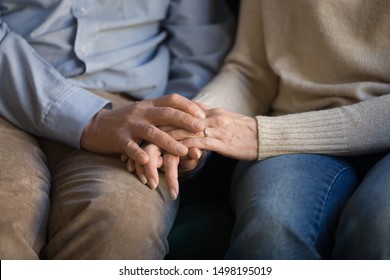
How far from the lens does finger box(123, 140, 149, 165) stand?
1.13 meters

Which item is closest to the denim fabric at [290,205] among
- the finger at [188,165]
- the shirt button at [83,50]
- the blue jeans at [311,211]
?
the blue jeans at [311,211]

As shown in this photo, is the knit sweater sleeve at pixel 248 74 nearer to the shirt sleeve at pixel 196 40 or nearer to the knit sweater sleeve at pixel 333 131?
the shirt sleeve at pixel 196 40

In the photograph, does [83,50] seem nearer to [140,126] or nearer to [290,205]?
[140,126]

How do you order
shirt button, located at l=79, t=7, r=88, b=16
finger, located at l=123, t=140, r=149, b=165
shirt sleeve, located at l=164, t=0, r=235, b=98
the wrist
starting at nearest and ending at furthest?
finger, located at l=123, t=140, r=149, b=165, the wrist, shirt button, located at l=79, t=7, r=88, b=16, shirt sleeve, located at l=164, t=0, r=235, b=98

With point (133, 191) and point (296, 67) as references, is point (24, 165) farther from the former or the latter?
point (296, 67)

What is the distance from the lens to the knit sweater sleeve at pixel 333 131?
1134mm

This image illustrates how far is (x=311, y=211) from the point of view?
1037 millimetres

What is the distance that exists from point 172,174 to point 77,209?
0.19 metres

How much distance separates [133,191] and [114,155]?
14 centimetres

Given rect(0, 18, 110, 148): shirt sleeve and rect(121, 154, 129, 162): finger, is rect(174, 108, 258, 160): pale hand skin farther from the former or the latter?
rect(0, 18, 110, 148): shirt sleeve

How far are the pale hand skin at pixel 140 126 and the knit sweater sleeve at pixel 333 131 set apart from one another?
0.14 m

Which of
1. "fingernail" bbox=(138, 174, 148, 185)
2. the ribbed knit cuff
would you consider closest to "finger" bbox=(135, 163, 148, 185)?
"fingernail" bbox=(138, 174, 148, 185)

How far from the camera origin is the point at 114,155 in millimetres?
1225

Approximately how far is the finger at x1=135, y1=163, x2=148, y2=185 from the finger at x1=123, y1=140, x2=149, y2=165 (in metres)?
0.01
